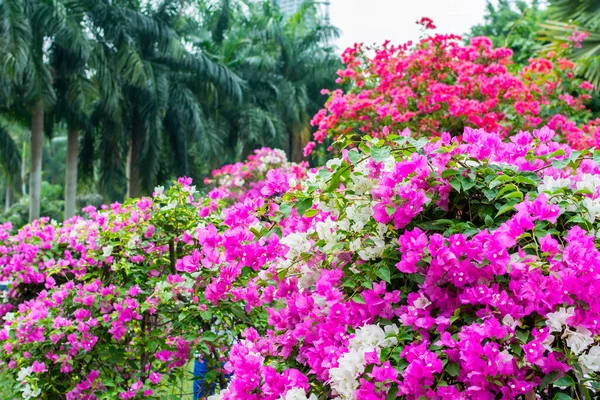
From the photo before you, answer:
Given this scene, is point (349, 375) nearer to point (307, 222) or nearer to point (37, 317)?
point (307, 222)

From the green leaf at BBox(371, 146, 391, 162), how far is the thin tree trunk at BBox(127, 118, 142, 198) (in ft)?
54.6

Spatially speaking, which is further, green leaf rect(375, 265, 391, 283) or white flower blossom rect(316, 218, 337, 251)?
white flower blossom rect(316, 218, 337, 251)

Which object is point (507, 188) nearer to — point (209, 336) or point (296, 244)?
point (296, 244)

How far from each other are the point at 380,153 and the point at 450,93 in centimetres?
639

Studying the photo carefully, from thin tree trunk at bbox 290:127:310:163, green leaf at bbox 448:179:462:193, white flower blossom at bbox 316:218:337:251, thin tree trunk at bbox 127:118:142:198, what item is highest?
thin tree trunk at bbox 290:127:310:163

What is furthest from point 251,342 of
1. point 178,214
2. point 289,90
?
point 289,90

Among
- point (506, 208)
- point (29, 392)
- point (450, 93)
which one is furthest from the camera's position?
point (450, 93)

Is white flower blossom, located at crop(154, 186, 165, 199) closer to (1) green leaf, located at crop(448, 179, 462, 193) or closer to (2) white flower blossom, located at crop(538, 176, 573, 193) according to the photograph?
(1) green leaf, located at crop(448, 179, 462, 193)

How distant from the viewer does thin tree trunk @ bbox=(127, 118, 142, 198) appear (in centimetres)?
1798

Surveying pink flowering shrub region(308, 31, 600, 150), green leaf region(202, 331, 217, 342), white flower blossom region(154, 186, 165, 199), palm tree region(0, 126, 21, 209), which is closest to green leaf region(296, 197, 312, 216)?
green leaf region(202, 331, 217, 342)

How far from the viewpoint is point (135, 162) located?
18297 mm

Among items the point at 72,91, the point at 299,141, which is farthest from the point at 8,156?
the point at 299,141

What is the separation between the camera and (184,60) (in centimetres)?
1886

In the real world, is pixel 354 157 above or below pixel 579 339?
above
